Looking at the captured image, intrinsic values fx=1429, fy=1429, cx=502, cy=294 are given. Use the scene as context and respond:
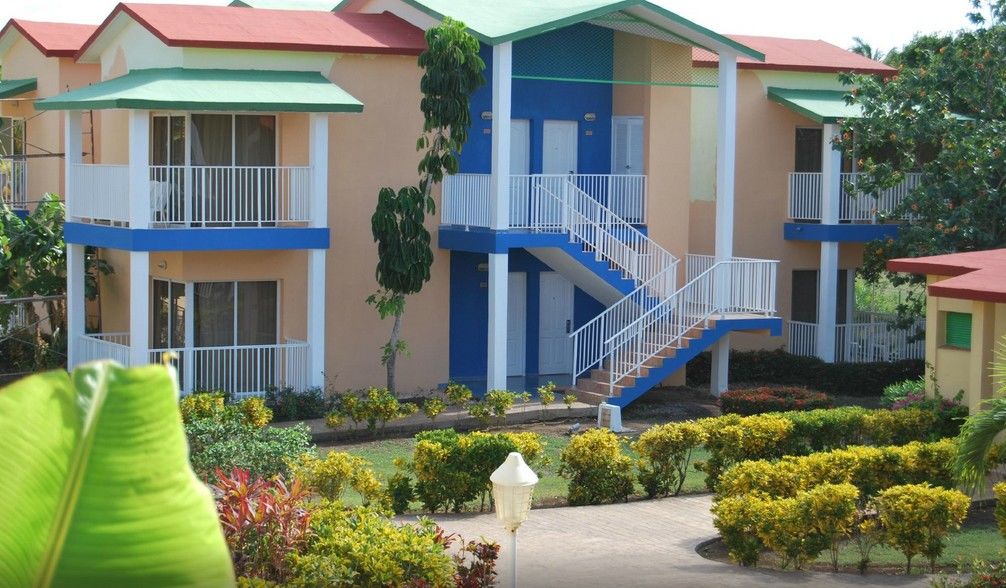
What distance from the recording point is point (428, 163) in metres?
21.9

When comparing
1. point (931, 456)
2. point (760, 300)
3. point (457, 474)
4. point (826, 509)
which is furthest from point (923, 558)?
point (760, 300)

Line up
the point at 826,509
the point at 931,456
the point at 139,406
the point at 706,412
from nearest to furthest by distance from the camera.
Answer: the point at 139,406
the point at 826,509
the point at 931,456
the point at 706,412

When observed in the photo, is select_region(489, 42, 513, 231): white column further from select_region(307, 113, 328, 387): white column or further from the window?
the window

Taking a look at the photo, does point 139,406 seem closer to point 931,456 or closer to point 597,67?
point 931,456

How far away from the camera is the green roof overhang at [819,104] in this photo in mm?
26438

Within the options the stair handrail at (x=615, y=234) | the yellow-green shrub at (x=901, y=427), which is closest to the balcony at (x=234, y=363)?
the stair handrail at (x=615, y=234)

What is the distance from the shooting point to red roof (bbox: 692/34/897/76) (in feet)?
89.2

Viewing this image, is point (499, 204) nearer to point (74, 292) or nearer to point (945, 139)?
point (74, 292)

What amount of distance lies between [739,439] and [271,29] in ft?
37.0

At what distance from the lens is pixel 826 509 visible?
12.2 m

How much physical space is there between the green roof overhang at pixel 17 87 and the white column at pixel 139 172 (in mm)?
8070

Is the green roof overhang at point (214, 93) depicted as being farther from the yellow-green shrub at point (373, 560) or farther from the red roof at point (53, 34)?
the yellow-green shrub at point (373, 560)

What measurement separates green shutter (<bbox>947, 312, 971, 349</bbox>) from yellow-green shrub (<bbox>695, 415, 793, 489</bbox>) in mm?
2461

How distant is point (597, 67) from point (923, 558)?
14.2m
